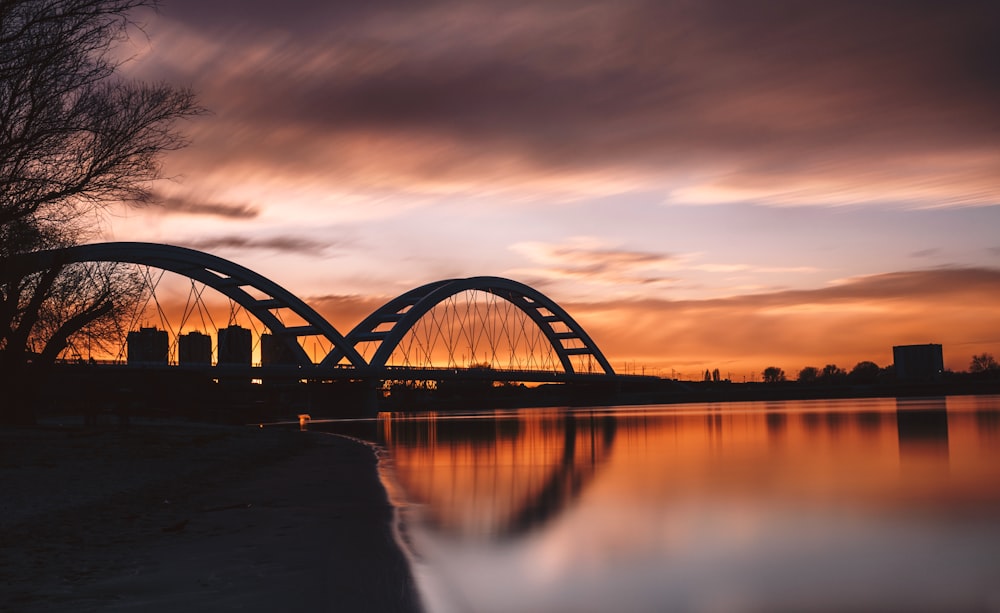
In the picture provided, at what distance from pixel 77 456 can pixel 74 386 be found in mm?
43846

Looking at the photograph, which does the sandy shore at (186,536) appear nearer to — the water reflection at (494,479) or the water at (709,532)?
the water at (709,532)

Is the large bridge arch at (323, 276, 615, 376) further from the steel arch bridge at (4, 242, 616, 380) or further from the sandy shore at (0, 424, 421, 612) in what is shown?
the sandy shore at (0, 424, 421, 612)

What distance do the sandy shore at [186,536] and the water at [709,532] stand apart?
2.86ft

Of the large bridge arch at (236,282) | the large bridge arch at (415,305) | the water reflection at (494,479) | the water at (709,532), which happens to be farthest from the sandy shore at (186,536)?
the large bridge arch at (415,305)

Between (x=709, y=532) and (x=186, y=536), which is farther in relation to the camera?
(x=709, y=532)

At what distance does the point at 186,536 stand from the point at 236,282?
2963 inches

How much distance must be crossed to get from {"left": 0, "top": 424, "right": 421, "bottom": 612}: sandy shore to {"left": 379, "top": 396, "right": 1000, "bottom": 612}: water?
87cm

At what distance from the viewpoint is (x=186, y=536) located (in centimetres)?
1180

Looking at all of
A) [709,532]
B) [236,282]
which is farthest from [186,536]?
[236,282]

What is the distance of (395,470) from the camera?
25.6 m

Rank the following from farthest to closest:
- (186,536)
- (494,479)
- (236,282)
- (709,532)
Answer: (236,282)
(494,479)
(709,532)
(186,536)

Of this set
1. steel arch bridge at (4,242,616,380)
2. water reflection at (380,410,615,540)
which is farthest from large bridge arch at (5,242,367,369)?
water reflection at (380,410,615,540)

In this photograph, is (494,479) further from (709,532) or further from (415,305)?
(415,305)

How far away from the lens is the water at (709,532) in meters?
9.47
